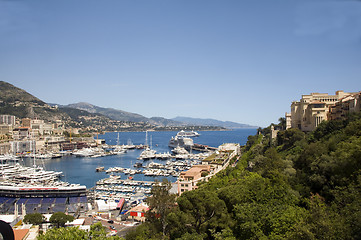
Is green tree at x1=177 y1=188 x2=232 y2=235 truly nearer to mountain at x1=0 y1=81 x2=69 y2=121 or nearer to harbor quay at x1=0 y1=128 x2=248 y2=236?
harbor quay at x1=0 y1=128 x2=248 y2=236

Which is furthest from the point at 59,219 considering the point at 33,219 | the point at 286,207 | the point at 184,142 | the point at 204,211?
the point at 184,142

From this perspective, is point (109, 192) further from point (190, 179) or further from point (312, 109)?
point (312, 109)

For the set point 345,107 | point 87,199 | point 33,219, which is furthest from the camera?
point 87,199

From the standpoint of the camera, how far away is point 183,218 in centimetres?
918

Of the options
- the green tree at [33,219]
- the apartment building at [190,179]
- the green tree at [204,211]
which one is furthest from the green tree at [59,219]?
the apartment building at [190,179]

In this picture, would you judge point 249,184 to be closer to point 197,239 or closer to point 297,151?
point 197,239

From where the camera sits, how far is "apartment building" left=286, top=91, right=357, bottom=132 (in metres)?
19.8

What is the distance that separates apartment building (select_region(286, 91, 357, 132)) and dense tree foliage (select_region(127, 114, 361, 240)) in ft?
23.0

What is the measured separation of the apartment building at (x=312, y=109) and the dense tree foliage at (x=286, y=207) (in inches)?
276

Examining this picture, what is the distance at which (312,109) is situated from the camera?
2019cm

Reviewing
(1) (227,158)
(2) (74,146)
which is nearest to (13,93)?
(2) (74,146)

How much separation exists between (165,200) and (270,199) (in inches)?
148

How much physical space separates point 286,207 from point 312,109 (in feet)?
45.9

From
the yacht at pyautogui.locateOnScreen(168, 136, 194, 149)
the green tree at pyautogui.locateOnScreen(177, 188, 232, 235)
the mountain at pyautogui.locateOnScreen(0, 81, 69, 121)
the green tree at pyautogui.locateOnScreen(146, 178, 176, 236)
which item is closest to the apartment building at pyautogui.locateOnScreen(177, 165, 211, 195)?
the green tree at pyautogui.locateOnScreen(146, 178, 176, 236)
